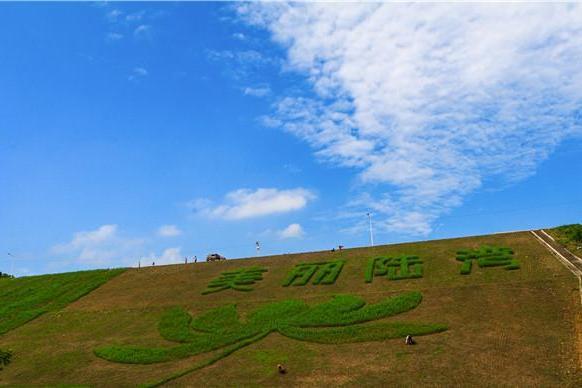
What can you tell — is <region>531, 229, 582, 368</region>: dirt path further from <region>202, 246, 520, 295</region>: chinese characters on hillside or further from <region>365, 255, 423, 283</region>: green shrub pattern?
<region>365, 255, 423, 283</region>: green shrub pattern

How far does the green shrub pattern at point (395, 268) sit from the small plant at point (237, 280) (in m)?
10.1

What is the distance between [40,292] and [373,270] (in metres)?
33.7

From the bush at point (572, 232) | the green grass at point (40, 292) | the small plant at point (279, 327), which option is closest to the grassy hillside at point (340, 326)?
the small plant at point (279, 327)

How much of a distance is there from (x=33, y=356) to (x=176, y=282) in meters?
15.5

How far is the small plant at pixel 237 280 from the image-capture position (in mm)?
44781

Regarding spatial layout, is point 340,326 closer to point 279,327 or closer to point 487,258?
point 279,327

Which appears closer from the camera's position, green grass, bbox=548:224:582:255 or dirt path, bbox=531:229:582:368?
dirt path, bbox=531:229:582:368

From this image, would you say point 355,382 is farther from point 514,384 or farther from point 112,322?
point 112,322

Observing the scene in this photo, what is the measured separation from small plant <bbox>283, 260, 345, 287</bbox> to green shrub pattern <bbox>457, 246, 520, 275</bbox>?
10346 mm

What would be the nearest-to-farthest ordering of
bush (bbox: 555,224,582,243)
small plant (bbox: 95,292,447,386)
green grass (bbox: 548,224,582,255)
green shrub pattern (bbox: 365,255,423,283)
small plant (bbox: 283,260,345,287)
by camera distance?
small plant (bbox: 95,292,447,386) → green shrub pattern (bbox: 365,255,423,283) → green grass (bbox: 548,224,582,255) → small plant (bbox: 283,260,345,287) → bush (bbox: 555,224,582,243)

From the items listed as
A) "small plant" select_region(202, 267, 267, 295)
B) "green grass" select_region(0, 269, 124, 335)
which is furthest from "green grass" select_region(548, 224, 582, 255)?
"green grass" select_region(0, 269, 124, 335)

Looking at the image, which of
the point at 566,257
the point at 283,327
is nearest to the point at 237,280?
the point at 283,327

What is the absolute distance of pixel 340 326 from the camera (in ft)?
109

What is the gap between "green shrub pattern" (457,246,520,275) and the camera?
39.7 m
